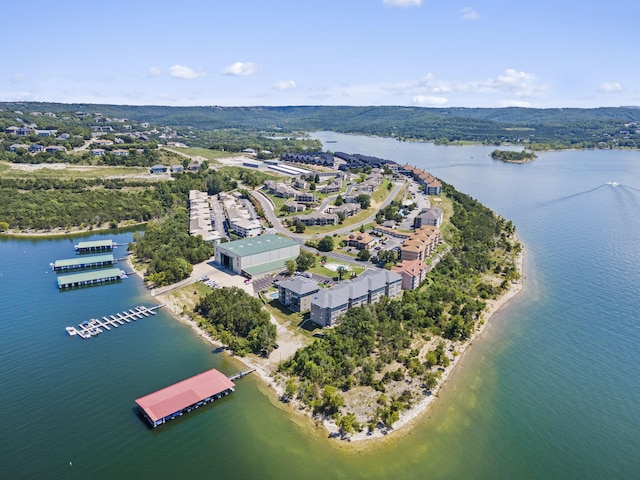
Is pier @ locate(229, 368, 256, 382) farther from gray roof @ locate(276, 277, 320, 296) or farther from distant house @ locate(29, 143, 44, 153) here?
distant house @ locate(29, 143, 44, 153)

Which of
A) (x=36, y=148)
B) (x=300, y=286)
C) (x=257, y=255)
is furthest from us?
(x=36, y=148)

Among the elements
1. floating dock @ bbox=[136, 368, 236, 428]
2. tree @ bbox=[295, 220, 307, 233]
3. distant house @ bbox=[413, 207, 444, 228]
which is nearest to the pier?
floating dock @ bbox=[136, 368, 236, 428]

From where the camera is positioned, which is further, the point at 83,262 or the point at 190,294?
the point at 83,262

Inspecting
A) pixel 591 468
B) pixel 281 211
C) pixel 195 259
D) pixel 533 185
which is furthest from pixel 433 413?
pixel 533 185

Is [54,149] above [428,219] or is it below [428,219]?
above

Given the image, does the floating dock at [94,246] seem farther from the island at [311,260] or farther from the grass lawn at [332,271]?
the grass lawn at [332,271]

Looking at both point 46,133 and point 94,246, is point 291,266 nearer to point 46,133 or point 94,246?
point 94,246

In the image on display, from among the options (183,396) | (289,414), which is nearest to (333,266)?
(289,414)
